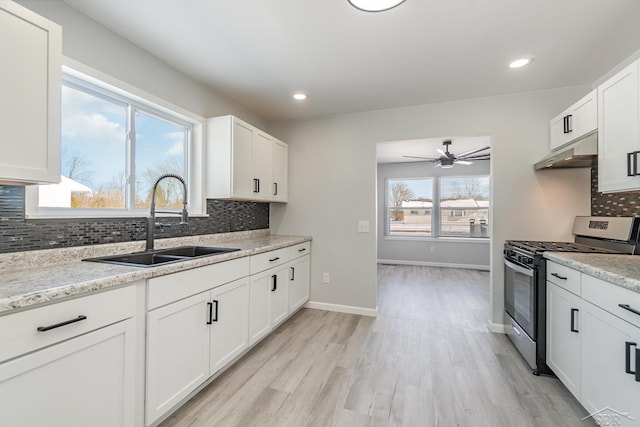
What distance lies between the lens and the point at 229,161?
2654mm

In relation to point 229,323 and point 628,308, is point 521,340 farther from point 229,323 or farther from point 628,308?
point 229,323

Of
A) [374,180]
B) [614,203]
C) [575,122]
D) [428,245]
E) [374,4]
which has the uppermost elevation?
[374,4]

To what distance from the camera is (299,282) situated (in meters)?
3.28

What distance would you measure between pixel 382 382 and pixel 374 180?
7.04 feet

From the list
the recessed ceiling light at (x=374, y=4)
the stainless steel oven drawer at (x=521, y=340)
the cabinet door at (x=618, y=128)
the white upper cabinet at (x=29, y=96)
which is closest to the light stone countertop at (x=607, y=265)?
the cabinet door at (x=618, y=128)

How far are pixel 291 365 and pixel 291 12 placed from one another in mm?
2517

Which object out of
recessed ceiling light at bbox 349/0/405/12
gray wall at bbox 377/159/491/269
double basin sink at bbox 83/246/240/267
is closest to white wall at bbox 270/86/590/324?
double basin sink at bbox 83/246/240/267

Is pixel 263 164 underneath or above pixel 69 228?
above

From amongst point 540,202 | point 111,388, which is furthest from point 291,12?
point 540,202

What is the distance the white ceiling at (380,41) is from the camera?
1671 millimetres

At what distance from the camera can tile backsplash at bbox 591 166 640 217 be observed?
214 cm

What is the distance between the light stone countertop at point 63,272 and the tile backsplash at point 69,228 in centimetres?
5

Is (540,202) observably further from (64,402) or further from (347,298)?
(64,402)

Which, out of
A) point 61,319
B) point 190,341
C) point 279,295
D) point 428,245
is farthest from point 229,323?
point 428,245
